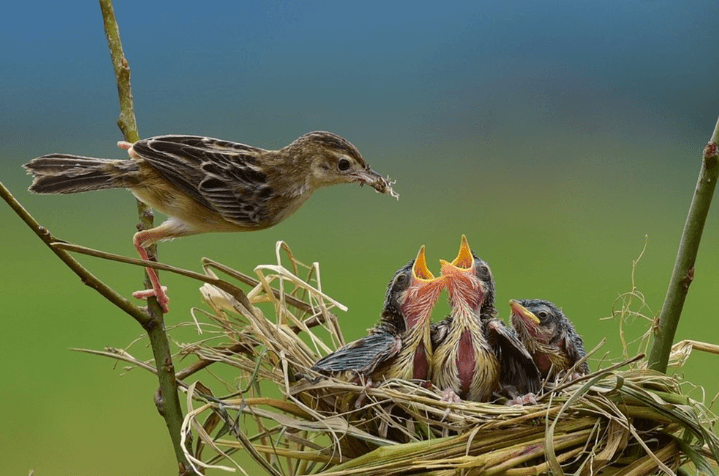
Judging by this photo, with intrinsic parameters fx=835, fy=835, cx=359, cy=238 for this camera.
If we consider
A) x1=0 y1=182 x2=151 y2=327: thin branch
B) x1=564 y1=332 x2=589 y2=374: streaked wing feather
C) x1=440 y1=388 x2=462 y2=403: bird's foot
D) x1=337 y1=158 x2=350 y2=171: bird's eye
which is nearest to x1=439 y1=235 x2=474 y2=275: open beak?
x1=564 y1=332 x2=589 y2=374: streaked wing feather

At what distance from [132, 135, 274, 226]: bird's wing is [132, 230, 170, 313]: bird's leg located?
13cm

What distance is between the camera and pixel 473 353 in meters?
1.79

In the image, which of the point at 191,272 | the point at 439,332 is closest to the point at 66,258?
the point at 191,272

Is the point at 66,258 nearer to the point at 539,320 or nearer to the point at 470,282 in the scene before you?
the point at 470,282

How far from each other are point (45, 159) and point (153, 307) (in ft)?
1.21

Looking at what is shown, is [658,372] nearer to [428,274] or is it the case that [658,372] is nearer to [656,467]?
[656,467]

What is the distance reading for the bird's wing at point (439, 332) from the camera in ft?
6.18

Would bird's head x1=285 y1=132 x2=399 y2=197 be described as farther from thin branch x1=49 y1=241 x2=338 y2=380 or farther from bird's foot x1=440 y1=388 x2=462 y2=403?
bird's foot x1=440 y1=388 x2=462 y2=403

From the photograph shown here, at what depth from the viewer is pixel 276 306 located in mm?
1930

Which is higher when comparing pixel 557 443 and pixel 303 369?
pixel 303 369

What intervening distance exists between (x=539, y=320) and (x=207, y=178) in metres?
0.85

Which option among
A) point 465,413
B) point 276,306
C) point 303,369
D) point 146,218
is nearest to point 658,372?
point 465,413

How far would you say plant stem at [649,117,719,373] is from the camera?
1354 mm

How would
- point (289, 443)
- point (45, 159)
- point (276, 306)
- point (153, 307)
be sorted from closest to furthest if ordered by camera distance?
point (153, 307) → point (45, 159) → point (289, 443) → point (276, 306)
